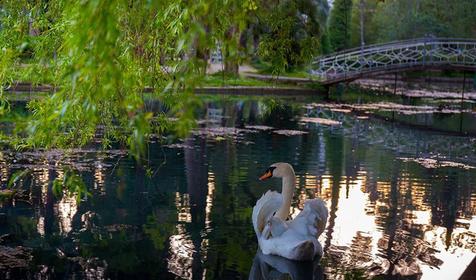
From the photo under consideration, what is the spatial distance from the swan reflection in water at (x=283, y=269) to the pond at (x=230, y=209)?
0.05ft

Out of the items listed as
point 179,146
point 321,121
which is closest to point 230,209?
point 179,146

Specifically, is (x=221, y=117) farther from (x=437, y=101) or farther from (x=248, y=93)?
(x=437, y=101)

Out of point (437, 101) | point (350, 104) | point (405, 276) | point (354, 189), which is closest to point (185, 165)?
point (354, 189)

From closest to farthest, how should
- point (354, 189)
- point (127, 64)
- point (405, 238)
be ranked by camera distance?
point (127, 64)
point (405, 238)
point (354, 189)

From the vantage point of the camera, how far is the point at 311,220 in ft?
25.5

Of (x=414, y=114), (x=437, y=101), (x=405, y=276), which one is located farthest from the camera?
(x=437, y=101)

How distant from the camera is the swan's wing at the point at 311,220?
25.4ft

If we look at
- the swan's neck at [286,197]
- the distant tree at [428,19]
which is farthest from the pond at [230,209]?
the distant tree at [428,19]

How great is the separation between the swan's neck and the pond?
1.61 ft

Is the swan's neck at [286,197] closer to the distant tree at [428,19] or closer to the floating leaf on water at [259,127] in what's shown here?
the floating leaf on water at [259,127]

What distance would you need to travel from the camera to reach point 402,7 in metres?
50.9

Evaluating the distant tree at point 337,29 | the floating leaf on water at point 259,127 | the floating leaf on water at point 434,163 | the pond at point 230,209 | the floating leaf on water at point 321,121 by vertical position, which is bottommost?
the pond at point 230,209

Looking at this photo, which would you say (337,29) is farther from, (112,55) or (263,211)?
(112,55)

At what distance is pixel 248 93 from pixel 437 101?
894 cm
